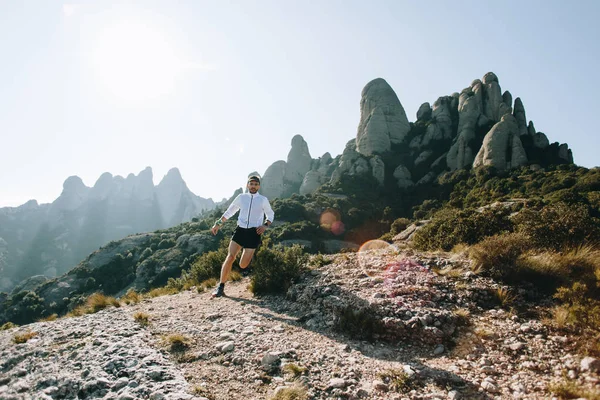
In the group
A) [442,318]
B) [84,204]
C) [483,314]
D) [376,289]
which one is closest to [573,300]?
[483,314]

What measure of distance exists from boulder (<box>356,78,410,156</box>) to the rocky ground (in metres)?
79.1

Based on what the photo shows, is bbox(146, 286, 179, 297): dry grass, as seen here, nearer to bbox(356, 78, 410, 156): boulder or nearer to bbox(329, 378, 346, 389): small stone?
bbox(329, 378, 346, 389): small stone

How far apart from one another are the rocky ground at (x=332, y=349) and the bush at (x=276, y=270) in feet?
3.76

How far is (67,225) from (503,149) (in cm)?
20144

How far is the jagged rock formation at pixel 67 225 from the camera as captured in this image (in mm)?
137500

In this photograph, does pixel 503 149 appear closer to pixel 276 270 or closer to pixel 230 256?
pixel 276 270

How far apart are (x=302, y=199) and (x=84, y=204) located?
171034 millimetres

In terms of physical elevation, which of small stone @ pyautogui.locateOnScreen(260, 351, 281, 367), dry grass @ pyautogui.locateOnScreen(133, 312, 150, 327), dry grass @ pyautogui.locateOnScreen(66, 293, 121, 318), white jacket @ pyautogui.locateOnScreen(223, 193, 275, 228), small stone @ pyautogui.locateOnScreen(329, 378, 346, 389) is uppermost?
white jacket @ pyautogui.locateOnScreen(223, 193, 275, 228)

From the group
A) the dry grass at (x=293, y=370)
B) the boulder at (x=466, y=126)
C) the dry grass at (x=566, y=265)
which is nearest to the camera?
the dry grass at (x=293, y=370)

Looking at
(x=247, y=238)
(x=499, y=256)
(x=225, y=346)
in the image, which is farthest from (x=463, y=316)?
(x=247, y=238)

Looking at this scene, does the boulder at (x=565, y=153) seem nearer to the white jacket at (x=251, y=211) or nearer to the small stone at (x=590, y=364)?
the white jacket at (x=251, y=211)

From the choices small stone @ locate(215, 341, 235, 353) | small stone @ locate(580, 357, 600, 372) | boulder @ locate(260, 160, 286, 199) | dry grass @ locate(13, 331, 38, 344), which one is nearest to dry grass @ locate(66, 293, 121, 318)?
dry grass @ locate(13, 331, 38, 344)

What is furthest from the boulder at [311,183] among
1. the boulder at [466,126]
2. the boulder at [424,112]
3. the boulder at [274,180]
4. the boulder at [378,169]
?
the boulder at [466,126]

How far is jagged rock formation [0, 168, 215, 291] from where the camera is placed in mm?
137500
